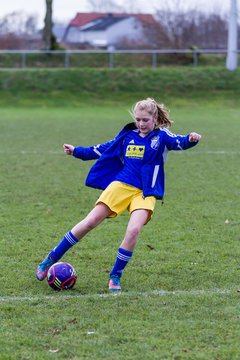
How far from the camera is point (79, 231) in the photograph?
254 inches

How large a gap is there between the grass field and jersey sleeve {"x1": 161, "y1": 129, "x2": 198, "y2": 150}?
1.24 metres

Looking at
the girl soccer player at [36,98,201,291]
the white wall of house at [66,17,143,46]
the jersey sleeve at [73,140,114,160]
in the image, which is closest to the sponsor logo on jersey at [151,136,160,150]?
the girl soccer player at [36,98,201,291]

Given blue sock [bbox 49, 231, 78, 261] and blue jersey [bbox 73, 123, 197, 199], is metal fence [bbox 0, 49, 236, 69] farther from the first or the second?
blue sock [bbox 49, 231, 78, 261]

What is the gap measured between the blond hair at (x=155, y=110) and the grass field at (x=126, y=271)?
56.8 inches

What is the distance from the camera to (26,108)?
31859 millimetres

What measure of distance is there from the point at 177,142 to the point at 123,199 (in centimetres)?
71

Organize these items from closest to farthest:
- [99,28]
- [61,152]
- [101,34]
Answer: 1. [61,152]
2. [99,28]
3. [101,34]

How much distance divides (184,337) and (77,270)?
2139mm

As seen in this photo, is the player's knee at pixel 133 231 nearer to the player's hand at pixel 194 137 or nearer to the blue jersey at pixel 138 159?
the blue jersey at pixel 138 159

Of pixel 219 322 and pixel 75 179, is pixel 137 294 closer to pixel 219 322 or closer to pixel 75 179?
pixel 219 322

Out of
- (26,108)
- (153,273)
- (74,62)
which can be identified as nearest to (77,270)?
(153,273)

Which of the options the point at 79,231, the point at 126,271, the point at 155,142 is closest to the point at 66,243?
the point at 79,231

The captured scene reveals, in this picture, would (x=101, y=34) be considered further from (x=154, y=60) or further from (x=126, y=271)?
(x=126, y=271)

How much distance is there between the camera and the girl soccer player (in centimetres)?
632
